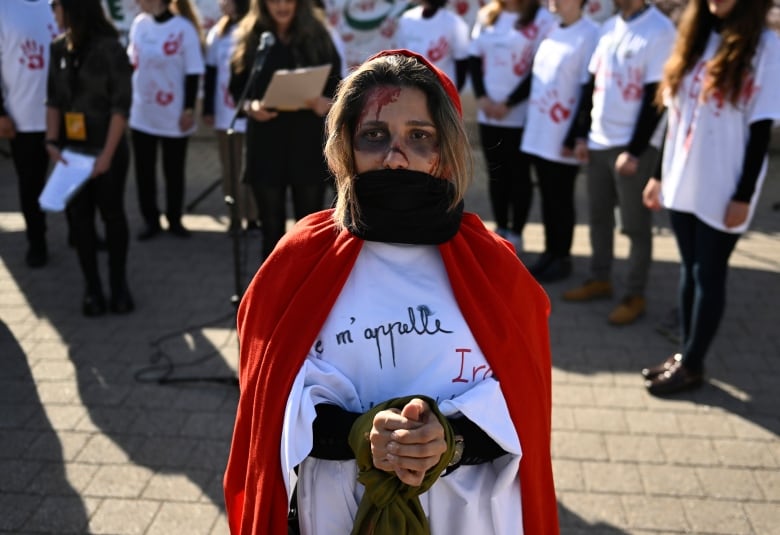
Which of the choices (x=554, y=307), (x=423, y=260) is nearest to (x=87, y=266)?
(x=554, y=307)

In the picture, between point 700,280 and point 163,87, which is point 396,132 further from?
point 163,87

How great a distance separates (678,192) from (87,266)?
3.59 meters

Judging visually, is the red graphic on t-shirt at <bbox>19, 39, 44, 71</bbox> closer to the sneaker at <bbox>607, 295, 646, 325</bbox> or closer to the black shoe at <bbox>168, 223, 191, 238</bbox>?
the black shoe at <bbox>168, 223, 191, 238</bbox>

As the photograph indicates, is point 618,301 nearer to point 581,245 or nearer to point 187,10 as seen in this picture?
point 581,245

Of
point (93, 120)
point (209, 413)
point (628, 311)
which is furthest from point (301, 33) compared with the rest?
point (628, 311)

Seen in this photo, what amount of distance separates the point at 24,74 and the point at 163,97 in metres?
1.05

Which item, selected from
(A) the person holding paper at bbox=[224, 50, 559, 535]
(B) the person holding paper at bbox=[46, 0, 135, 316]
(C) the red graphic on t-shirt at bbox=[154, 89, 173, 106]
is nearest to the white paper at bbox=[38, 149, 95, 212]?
(B) the person holding paper at bbox=[46, 0, 135, 316]

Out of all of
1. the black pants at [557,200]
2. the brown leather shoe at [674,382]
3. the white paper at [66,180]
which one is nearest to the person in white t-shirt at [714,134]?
the brown leather shoe at [674,382]

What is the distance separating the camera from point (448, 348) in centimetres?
199

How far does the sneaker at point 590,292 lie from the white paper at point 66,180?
125 inches

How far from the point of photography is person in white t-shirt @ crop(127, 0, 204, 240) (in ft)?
21.7

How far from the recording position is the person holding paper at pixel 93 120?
5.05m

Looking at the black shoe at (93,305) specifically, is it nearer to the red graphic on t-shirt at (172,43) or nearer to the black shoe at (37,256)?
the black shoe at (37,256)

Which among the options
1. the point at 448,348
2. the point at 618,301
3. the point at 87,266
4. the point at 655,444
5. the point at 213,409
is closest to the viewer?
the point at 448,348
